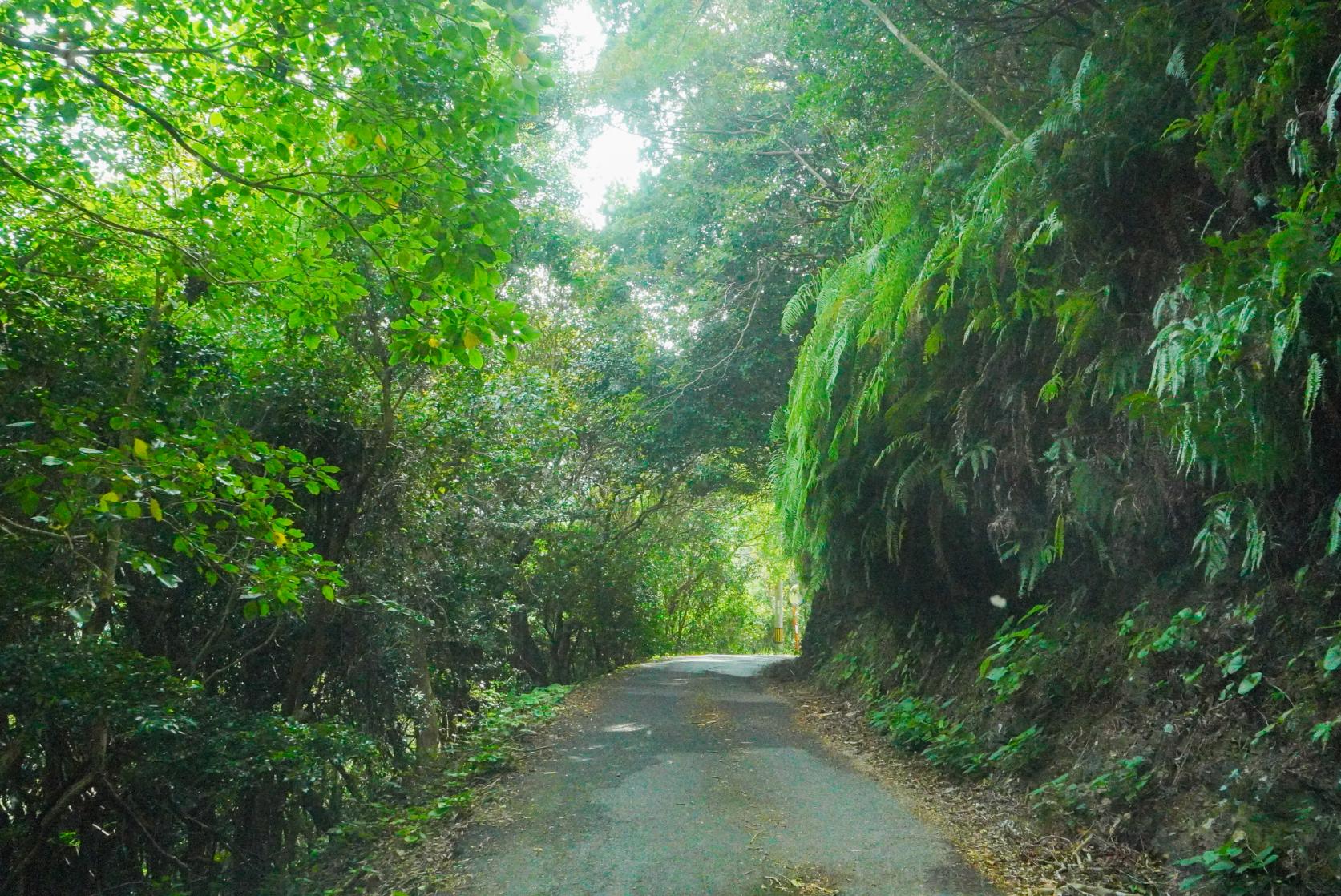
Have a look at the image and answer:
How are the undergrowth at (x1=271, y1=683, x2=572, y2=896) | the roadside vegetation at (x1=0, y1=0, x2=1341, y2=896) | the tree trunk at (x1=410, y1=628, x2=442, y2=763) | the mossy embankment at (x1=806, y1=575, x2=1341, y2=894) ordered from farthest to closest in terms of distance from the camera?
the tree trunk at (x1=410, y1=628, x2=442, y2=763) → the undergrowth at (x1=271, y1=683, x2=572, y2=896) → the roadside vegetation at (x1=0, y1=0, x2=1341, y2=896) → the mossy embankment at (x1=806, y1=575, x2=1341, y2=894)

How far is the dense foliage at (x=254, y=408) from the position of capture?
4.56 metres

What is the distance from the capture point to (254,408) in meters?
8.52

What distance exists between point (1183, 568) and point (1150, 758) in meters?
1.17

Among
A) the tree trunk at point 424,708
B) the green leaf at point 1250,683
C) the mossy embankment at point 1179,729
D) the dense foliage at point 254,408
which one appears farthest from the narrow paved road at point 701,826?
the tree trunk at point 424,708

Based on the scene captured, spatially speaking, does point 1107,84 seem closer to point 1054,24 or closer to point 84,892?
point 1054,24

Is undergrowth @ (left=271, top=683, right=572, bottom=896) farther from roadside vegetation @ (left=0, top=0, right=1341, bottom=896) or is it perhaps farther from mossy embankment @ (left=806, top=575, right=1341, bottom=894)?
mossy embankment @ (left=806, top=575, right=1341, bottom=894)

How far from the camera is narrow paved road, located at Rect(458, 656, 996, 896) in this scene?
4488mm

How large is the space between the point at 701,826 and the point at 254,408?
19.1ft

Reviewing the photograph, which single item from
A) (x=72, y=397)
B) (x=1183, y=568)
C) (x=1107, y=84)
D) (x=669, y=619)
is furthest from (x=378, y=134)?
(x=669, y=619)

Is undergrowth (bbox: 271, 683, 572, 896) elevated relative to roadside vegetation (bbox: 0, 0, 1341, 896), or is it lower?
lower

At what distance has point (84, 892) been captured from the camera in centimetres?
805

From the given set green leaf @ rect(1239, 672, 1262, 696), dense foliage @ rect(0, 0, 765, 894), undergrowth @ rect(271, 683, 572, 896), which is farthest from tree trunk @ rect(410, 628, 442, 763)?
green leaf @ rect(1239, 672, 1262, 696)

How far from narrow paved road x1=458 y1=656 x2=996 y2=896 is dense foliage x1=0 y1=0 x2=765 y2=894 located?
1.97 m

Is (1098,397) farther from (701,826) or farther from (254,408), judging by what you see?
(254,408)
